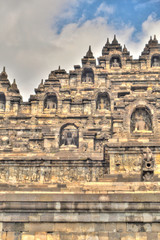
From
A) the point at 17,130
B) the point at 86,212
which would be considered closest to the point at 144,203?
the point at 86,212

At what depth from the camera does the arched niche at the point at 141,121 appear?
1101 inches

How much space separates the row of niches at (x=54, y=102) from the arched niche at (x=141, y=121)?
1434 centimetres

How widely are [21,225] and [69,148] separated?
21.9m

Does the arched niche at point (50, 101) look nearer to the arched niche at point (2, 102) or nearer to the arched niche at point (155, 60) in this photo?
the arched niche at point (2, 102)

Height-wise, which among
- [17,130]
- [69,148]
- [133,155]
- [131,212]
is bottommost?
[131,212]

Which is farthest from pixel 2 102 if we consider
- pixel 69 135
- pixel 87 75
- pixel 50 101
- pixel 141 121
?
pixel 141 121

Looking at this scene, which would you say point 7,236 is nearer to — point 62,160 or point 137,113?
point 62,160

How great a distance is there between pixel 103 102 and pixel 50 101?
669cm

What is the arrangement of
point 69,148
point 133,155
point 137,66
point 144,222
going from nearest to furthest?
point 144,222
point 133,155
point 69,148
point 137,66

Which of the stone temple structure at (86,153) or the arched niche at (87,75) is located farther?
the arched niche at (87,75)

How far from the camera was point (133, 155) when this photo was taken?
24.4 meters

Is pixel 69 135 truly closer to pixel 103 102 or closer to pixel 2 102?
pixel 103 102

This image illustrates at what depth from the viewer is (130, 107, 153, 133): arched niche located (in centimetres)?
2797

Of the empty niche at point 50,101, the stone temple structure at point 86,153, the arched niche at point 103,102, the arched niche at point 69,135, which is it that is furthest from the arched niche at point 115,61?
the arched niche at point 69,135
